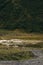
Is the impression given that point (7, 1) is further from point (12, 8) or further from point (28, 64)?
point (28, 64)

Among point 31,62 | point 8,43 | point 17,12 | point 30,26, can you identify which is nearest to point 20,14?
point 17,12

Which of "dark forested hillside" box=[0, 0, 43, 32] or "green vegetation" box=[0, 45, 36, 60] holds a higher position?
"green vegetation" box=[0, 45, 36, 60]

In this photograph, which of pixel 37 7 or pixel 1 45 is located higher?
pixel 1 45

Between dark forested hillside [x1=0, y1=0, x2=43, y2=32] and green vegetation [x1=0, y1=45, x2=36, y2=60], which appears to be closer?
green vegetation [x1=0, y1=45, x2=36, y2=60]

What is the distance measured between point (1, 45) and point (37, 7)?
4735cm

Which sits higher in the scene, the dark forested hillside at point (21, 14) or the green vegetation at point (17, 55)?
the green vegetation at point (17, 55)

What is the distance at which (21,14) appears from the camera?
10344 cm

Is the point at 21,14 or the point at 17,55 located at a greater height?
the point at 17,55

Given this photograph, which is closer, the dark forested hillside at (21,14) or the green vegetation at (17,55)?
the green vegetation at (17,55)

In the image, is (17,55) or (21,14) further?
(21,14)

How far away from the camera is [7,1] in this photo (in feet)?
348

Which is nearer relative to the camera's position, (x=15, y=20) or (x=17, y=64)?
(x=17, y=64)

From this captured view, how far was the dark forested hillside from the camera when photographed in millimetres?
97125

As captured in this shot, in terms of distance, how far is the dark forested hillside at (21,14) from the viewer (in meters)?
97.1
